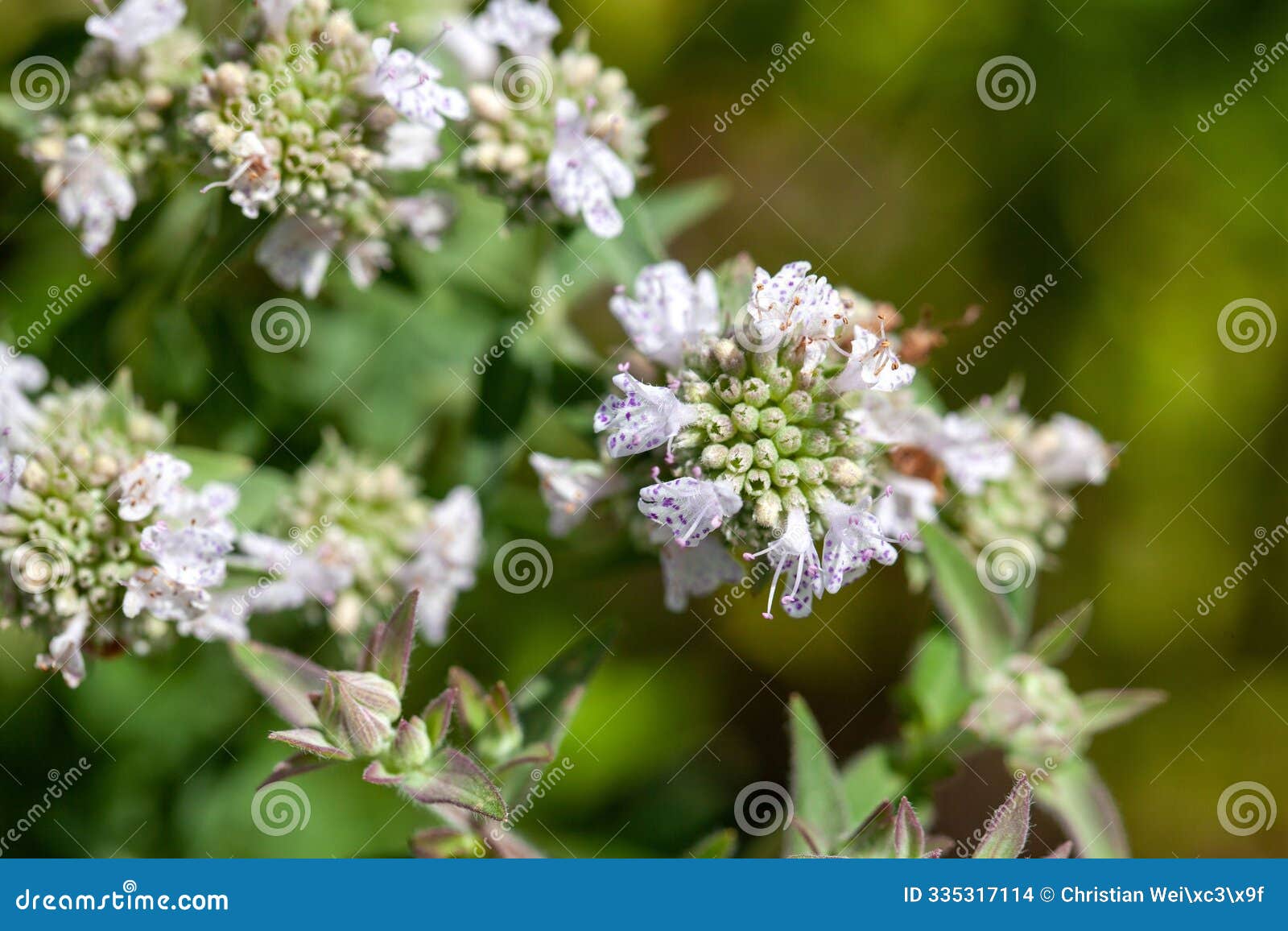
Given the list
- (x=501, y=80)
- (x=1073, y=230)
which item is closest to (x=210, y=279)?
(x=501, y=80)

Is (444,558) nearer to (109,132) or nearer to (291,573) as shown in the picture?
(291,573)

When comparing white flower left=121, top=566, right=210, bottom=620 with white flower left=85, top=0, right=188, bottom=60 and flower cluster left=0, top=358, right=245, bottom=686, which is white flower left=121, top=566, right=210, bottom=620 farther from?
white flower left=85, top=0, right=188, bottom=60

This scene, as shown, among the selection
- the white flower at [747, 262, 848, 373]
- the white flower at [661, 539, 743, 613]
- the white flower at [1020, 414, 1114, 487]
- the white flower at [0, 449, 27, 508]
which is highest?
the white flower at [1020, 414, 1114, 487]

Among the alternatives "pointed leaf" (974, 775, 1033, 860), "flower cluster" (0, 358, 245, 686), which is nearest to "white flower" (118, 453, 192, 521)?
"flower cluster" (0, 358, 245, 686)

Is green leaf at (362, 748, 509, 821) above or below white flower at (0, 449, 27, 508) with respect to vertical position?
above

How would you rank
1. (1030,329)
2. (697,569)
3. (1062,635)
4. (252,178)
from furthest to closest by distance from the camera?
1. (1030,329)
2. (1062,635)
3. (252,178)
4. (697,569)

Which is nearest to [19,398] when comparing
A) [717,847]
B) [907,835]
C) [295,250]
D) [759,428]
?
[295,250]
